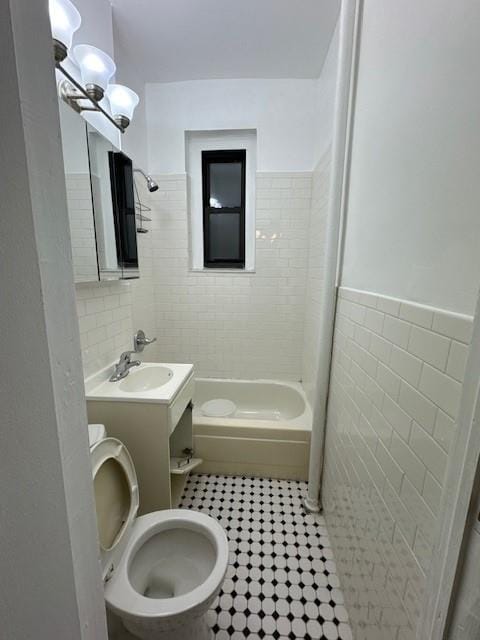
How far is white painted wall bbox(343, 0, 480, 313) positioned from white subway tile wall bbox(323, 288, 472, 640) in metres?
0.09

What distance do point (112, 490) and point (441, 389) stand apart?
1143mm

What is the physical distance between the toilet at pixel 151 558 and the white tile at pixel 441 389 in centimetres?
89

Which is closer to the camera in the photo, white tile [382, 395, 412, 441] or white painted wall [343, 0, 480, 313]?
white painted wall [343, 0, 480, 313]

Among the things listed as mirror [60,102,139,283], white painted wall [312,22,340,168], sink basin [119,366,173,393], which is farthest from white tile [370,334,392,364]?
white painted wall [312,22,340,168]

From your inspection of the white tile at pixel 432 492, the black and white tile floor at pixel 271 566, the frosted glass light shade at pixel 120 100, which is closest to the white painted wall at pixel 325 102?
the frosted glass light shade at pixel 120 100

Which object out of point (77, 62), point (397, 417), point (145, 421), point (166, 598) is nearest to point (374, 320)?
point (397, 417)

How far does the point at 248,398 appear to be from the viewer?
8.14 feet

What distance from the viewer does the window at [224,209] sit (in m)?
2.39

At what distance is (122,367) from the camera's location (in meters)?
1.54

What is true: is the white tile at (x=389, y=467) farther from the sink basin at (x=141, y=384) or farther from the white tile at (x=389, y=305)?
the sink basin at (x=141, y=384)

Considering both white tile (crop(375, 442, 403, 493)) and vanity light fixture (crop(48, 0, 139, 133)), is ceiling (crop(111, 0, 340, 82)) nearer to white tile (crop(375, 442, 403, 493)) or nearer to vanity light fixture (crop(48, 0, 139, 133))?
vanity light fixture (crop(48, 0, 139, 133))

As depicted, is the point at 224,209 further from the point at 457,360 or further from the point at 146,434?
the point at 457,360

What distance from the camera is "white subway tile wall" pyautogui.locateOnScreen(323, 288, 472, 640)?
1.95ft

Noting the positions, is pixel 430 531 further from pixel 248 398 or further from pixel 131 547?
pixel 248 398
